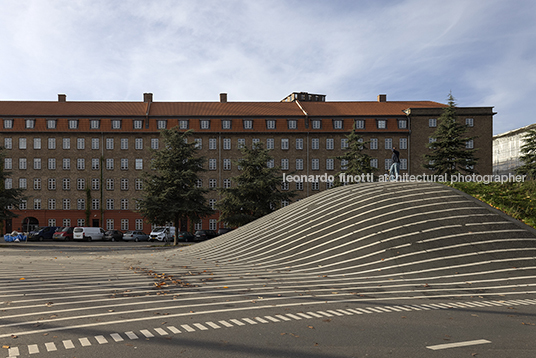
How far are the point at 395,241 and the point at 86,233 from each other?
39640 mm

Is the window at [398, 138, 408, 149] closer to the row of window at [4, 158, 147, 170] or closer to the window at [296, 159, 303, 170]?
the window at [296, 159, 303, 170]

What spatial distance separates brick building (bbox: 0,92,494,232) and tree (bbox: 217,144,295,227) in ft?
90.9

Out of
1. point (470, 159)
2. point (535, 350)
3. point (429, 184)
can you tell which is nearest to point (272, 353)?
point (535, 350)

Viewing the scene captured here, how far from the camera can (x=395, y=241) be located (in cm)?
1606

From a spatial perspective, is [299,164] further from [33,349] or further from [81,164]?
[33,349]

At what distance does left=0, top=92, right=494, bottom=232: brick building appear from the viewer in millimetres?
63750

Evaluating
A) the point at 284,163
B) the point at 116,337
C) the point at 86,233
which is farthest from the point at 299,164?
the point at 116,337

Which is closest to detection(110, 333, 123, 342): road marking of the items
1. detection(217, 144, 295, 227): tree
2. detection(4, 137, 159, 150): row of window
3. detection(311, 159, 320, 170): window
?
detection(217, 144, 295, 227): tree

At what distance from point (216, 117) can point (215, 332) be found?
59.6 meters

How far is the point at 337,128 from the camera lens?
66062 millimetres

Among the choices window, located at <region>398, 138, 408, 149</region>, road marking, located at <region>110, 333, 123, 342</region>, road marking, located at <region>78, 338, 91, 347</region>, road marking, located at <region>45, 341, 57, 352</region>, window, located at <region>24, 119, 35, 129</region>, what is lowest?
road marking, located at <region>110, 333, 123, 342</region>

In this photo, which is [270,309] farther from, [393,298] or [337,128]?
[337,128]

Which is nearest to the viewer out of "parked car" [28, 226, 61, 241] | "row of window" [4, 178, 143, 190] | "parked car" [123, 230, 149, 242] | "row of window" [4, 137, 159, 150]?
"parked car" [28, 226, 61, 241]

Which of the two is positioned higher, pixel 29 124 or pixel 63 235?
pixel 29 124
